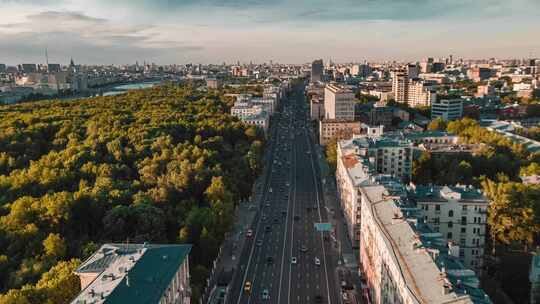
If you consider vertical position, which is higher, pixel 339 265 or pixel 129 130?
pixel 129 130

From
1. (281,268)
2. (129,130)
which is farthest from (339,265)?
(129,130)

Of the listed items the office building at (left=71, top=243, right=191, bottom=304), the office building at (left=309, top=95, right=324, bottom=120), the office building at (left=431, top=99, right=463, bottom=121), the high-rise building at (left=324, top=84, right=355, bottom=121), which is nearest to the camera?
the office building at (left=71, top=243, right=191, bottom=304)

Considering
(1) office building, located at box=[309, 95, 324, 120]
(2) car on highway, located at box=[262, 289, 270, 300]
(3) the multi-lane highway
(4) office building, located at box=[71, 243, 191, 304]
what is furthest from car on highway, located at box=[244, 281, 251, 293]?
(1) office building, located at box=[309, 95, 324, 120]

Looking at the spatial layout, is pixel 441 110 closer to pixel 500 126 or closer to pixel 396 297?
pixel 500 126

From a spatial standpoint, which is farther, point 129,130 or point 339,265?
point 129,130

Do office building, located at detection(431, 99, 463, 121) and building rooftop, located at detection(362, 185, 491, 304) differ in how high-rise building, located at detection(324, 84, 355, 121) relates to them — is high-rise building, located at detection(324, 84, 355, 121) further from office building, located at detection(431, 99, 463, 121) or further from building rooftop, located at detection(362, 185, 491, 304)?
building rooftop, located at detection(362, 185, 491, 304)

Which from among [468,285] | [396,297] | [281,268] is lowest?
[281,268]

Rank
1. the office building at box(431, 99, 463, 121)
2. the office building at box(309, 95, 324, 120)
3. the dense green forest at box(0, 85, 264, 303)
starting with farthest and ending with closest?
the office building at box(309, 95, 324, 120) → the office building at box(431, 99, 463, 121) → the dense green forest at box(0, 85, 264, 303)

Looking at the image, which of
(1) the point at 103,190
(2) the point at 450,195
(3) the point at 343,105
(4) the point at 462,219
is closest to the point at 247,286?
(1) the point at 103,190
